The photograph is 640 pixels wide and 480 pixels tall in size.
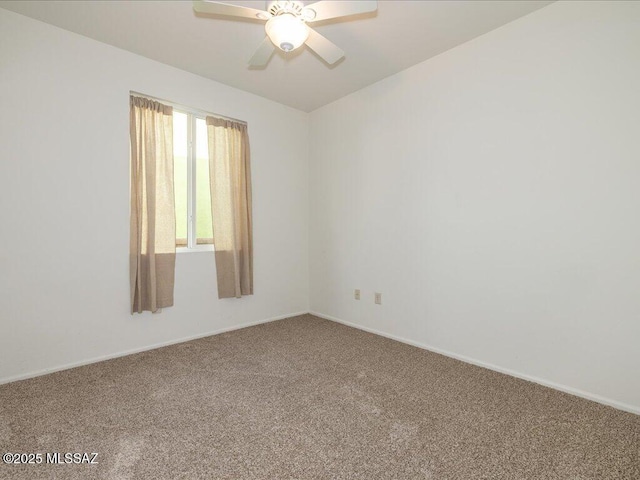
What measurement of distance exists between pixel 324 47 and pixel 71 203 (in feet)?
7.72

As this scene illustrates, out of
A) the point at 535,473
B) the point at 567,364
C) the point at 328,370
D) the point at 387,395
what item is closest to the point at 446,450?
the point at 535,473

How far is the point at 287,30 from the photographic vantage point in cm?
181

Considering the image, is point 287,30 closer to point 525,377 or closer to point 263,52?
point 263,52

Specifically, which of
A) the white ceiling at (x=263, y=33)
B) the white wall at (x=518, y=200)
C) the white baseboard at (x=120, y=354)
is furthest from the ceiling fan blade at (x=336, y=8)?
the white baseboard at (x=120, y=354)

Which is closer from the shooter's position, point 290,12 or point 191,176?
point 290,12

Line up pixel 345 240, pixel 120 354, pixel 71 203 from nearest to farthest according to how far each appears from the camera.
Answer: pixel 71 203
pixel 120 354
pixel 345 240

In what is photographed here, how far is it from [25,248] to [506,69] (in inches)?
157

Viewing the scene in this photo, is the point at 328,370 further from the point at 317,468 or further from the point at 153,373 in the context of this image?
the point at 153,373

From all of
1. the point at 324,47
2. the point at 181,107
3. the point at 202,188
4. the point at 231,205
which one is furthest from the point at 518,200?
the point at 181,107

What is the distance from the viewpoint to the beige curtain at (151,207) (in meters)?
2.87

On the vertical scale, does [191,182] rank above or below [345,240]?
above

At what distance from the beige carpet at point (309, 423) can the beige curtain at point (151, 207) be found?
654mm

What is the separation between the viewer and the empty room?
5.70 feet

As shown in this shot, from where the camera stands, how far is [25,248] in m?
2.41
